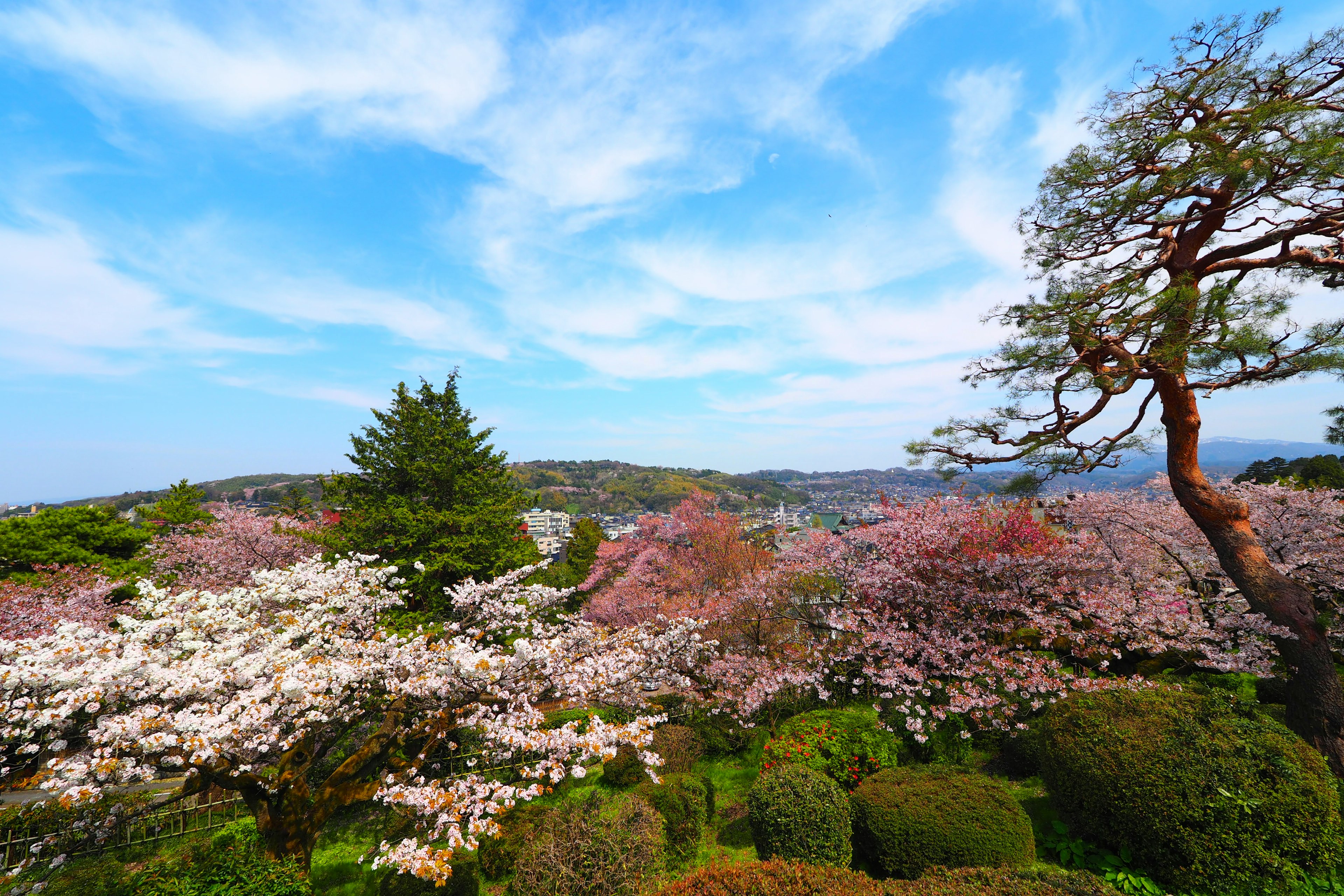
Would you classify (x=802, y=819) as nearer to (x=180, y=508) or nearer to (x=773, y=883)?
(x=773, y=883)

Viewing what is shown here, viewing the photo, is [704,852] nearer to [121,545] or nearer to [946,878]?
[946,878]

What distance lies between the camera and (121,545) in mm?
19000

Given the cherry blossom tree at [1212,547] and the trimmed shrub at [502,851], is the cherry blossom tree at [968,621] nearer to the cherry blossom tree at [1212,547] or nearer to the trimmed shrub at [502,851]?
the cherry blossom tree at [1212,547]

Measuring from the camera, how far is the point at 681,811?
784 centimetres

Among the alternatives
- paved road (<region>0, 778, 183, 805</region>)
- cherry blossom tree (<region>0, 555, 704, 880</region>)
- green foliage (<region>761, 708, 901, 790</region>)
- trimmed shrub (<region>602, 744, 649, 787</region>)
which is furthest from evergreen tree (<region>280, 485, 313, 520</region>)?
green foliage (<region>761, 708, 901, 790</region>)

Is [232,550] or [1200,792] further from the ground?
[232,550]

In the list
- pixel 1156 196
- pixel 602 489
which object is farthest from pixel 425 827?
pixel 602 489

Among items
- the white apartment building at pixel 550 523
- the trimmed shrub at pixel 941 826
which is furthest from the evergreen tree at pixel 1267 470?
the white apartment building at pixel 550 523

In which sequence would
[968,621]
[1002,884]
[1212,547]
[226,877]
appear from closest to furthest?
[1002,884], [226,877], [1212,547], [968,621]

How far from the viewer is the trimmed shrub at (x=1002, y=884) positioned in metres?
4.42

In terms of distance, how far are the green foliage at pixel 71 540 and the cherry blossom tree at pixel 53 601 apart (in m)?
1.33

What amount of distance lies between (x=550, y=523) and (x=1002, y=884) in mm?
122958

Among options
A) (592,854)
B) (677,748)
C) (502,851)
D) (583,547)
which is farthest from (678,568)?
(592,854)

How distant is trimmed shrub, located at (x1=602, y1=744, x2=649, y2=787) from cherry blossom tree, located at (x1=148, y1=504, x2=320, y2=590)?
12486 millimetres
